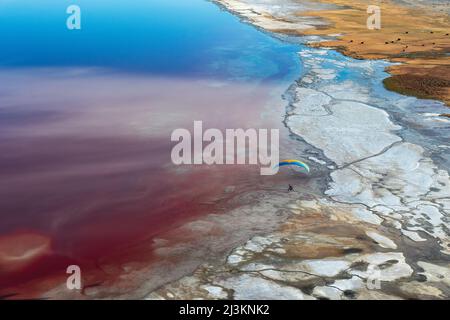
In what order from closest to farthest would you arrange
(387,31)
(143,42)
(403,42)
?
1. (143,42)
2. (403,42)
3. (387,31)

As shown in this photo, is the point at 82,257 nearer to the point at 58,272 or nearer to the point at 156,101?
the point at 58,272

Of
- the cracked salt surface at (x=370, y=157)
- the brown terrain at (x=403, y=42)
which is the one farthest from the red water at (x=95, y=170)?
the brown terrain at (x=403, y=42)

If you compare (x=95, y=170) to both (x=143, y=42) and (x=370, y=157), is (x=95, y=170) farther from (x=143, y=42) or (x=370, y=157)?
(x=143, y=42)

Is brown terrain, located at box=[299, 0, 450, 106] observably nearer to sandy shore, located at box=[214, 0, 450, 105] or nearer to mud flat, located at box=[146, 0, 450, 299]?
sandy shore, located at box=[214, 0, 450, 105]

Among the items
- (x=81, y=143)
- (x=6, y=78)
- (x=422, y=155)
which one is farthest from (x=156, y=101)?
(x=422, y=155)

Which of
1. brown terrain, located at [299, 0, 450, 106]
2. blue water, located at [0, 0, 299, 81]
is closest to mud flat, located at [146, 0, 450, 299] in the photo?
brown terrain, located at [299, 0, 450, 106]

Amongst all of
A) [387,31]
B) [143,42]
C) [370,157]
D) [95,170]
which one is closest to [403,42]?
[387,31]

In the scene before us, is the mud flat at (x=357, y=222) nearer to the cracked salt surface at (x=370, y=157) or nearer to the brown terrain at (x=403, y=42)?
the cracked salt surface at (x=370, y=157)
